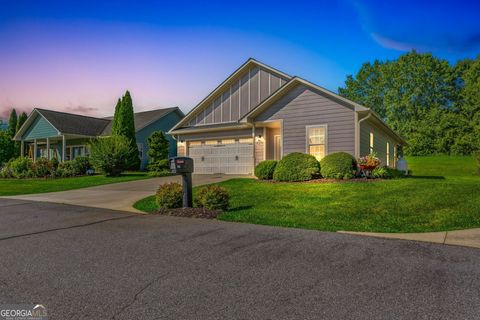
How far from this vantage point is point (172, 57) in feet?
48.3

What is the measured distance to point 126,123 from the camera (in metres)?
26.2

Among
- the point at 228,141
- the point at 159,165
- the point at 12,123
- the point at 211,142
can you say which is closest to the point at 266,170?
the point at 228,141

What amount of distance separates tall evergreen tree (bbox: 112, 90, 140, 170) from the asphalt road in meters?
20.1

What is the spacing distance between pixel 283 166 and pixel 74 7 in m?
11.4

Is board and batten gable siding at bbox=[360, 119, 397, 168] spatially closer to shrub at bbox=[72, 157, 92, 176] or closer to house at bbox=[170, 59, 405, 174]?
house at bbox=[170, 59, 405, 174]

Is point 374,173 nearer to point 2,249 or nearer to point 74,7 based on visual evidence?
point 2,249

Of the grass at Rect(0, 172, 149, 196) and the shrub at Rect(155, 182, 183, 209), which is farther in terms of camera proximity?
the grass at Rect(0, 172, 149, 196)

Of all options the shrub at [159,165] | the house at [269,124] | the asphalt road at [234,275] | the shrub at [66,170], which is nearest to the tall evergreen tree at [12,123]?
the shrub at [66,170]

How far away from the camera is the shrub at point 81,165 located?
25.1 m

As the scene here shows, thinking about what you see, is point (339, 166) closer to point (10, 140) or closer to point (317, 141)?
point (317, 141)

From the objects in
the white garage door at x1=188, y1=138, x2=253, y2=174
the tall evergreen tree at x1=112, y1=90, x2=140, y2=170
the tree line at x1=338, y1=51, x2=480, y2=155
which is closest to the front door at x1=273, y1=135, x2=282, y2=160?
the white garage door at x1=188, y1=138, x2=253, y2=174

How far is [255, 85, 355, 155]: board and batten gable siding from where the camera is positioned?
15.6m

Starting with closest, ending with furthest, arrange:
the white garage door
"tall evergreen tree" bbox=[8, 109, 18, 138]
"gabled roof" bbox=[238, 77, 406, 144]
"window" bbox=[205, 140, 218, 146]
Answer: "gabled roof" bbox=[238, 77, 406, 144]
the white garage door
"window" bbox=[205, 140, 218, 146]
"tall evergreen tree" bbox=[8, 109, 18, 138]
